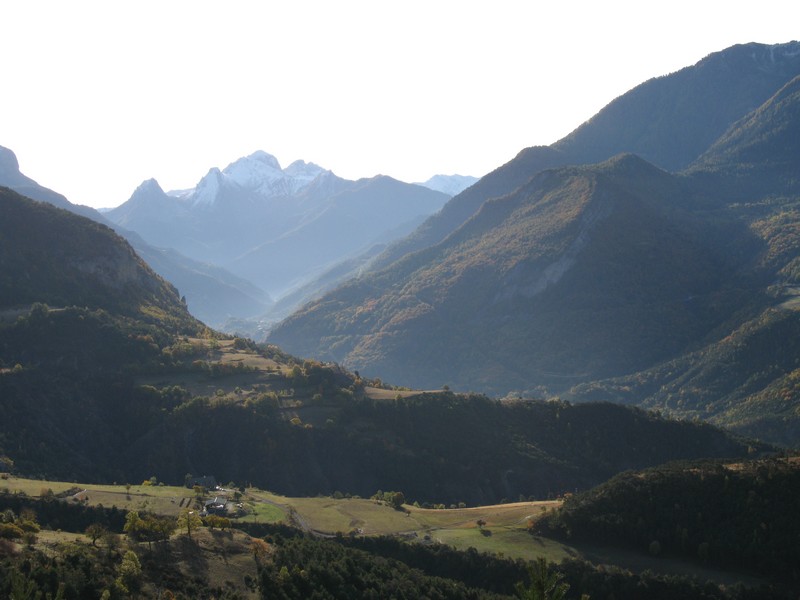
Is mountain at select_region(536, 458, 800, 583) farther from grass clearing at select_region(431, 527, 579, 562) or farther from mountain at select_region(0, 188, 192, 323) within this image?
mountain at select_region(0, 188, 192, 323)

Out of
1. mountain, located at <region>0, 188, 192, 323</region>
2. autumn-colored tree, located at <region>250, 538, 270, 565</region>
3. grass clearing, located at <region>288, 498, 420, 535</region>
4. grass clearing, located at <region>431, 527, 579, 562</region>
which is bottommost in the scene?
grass clearing, located at <region>431, 527, 579, 562</region>

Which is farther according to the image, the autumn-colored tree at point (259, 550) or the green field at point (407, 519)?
the green field at point (407, 519)

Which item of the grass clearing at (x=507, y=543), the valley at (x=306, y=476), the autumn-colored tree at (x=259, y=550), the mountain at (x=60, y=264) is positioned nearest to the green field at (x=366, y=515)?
the grass clearing at (x=507, y=543)

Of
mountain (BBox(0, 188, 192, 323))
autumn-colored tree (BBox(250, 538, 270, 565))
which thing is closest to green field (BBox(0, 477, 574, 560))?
autumn-colored tree (BBox(250, 538, 270, 565))

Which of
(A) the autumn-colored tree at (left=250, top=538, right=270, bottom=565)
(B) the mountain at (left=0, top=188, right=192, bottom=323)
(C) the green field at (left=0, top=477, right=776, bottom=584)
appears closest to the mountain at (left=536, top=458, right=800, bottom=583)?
(C) the green field at (left=0, top=477, right=776, bottom=584)

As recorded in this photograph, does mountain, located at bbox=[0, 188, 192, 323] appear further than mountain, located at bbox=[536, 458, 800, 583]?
Yes

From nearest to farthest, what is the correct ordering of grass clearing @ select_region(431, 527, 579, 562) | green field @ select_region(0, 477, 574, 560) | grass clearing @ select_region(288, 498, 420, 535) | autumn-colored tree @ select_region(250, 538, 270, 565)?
autumn-colored tree @ select_region(250, 538, 270, 565)
grass clearing @ select_region(431, 527, 579, 562)
green field @ select_region(0, 477, 574, 560)
grass clearing @ select_region(288, 498, 420, 535)

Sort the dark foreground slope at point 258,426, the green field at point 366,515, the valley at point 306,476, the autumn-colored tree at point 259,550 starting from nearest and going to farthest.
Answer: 1. the valley at point 306,476
2. the autumn-colored tree at point 259,550
3. the green field at point 366,515
4. the dark foreground slope at point 258,426

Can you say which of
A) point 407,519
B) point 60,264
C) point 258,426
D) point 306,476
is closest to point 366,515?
point 407,519

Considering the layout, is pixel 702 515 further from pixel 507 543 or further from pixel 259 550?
pixel 259 550

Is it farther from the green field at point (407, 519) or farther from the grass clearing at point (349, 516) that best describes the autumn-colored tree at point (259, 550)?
the grass clearing at point (349, 516)

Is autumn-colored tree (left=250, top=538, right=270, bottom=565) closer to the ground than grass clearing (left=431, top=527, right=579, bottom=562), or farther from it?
farther from it

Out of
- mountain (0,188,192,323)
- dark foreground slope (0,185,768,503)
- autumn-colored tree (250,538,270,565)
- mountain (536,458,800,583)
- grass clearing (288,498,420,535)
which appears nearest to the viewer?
autumn-colored tree (250,538,270,565)
